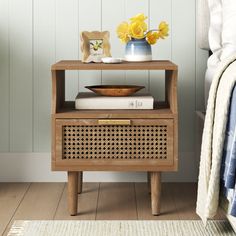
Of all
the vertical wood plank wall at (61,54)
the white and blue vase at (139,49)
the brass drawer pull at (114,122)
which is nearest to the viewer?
the brass drawer pull at (114,122)

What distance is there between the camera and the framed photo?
101 inches

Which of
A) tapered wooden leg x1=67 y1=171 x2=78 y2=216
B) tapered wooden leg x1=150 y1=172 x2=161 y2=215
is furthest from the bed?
tapered wooden leg x1=67 y1=171 x2=78 y2=216

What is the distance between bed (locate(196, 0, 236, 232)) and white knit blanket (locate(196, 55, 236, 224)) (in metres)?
0.02

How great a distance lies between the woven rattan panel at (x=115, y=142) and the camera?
2402 millimetres

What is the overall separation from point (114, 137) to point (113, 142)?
0.07 ft

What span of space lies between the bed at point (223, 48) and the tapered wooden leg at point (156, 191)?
38 centimetres

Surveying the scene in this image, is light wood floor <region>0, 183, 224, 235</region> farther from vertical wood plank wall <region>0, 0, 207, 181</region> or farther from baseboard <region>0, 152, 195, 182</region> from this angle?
vertical wood plank wall <region>0, 0, 207, 181</region>

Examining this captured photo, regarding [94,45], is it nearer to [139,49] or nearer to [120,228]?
[139,49]

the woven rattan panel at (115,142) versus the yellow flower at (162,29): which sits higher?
the yellow flower at (162,29)

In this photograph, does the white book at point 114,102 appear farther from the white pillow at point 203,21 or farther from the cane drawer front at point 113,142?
the white pillow at point 203,21

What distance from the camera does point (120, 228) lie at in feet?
7.45

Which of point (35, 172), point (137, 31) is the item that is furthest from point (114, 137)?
point (35, 172)

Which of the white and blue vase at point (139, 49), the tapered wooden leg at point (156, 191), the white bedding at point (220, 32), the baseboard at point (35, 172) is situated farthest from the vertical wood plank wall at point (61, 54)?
the tapered wooden leg at point (156, 191)

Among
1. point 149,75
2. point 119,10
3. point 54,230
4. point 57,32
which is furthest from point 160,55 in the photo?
point 54,230
